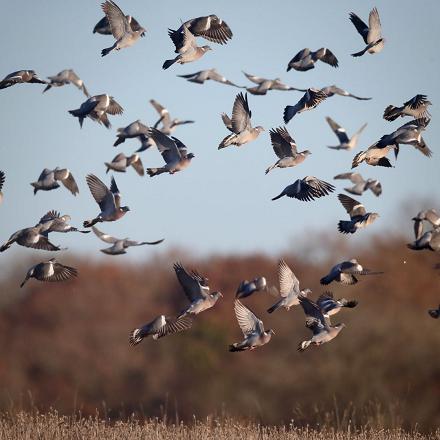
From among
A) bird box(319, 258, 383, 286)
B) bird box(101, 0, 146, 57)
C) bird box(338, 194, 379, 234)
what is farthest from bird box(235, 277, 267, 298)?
bird box(101, 0, 146, 57)

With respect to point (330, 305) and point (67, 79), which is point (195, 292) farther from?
point (67, 79)

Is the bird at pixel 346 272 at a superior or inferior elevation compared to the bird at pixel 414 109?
inferior

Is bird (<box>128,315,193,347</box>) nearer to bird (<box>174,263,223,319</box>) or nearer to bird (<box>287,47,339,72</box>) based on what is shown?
bird (<box>174,263,223,319</box>)

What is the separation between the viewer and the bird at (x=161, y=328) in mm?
13562

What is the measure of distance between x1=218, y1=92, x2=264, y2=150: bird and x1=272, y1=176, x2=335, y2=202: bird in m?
0.83

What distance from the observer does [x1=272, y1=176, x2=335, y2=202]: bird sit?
14.3 metres

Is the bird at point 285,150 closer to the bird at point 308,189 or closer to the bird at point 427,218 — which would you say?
the bird at point 308,189

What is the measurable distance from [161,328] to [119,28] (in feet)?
13.0

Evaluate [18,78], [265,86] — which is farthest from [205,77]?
[18,78]

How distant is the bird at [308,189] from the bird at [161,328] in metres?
2.07

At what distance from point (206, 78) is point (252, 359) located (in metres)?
15.4

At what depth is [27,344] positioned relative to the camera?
30219 millimetres

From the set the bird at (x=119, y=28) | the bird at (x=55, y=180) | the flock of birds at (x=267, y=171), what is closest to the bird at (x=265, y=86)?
the flock of birds at (x=267, y=171)

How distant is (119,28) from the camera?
14.6m
